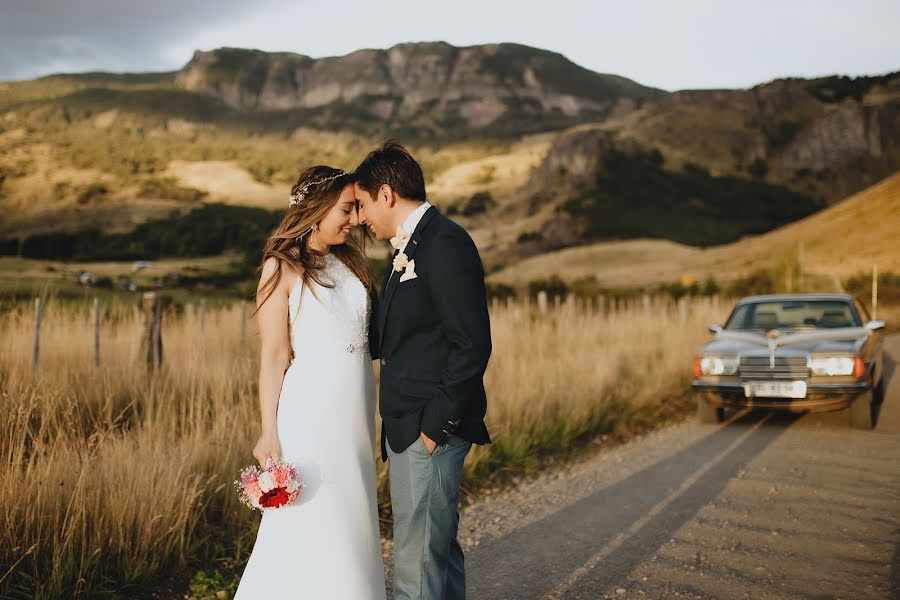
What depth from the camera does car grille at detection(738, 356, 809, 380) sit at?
8.80 meters

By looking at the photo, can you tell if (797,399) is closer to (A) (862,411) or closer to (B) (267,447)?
(A) (862,411)

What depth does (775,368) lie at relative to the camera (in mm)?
8898

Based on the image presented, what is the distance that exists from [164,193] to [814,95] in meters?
114

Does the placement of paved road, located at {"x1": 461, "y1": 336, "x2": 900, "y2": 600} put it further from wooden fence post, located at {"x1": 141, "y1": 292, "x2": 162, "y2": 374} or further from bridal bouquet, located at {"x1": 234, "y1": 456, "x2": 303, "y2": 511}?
wooden fence post, located at {"x1": 141, "y1": 292, "x2": 162, "y2": 374}

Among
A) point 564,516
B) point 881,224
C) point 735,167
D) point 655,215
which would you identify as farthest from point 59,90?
point 564,516

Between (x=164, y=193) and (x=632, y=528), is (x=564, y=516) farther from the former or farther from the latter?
(x=164, y=193)

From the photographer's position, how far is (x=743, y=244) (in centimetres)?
6378

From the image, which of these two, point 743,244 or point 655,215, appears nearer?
point 743,244

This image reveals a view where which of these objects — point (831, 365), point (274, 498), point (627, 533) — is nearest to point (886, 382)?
point (831, 365)

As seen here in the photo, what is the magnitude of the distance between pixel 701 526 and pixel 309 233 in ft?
11.6

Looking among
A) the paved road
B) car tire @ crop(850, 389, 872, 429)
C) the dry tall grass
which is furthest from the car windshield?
the paved road

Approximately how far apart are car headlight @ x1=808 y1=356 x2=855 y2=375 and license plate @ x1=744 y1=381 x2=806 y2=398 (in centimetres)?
24

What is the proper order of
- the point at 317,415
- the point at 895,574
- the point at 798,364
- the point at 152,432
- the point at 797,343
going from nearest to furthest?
1. the point at 317,415
2. the point at 895,574
3. the point at 152,432
4. the point at 798,364
5. the point at 797,343

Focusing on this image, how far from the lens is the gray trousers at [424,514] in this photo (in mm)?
2758
